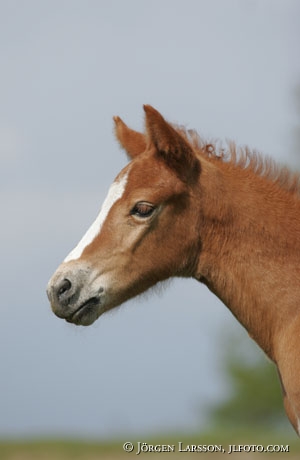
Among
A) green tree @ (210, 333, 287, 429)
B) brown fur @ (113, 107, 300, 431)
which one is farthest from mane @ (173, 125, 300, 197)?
green tree @ (210, 333, 287, 429)

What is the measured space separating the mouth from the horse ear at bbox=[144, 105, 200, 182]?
101 cm

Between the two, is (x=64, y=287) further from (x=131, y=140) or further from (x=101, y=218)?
(x=131, y=140)

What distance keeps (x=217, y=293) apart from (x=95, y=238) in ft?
3.02

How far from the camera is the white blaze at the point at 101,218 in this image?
18.4 feet

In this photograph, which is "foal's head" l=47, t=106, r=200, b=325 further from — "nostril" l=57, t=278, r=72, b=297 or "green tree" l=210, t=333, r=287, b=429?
"green tree" l=210, t=333, r=287, b=429

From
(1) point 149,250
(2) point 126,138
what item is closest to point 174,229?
(1) point 149,250

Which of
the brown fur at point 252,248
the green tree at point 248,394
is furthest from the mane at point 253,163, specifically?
the green tree at point 248,394

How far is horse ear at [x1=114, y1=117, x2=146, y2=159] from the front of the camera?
6.26 metres

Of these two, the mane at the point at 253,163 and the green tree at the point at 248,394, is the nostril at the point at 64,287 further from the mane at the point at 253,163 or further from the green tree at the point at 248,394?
the green tree at the point at 248,394

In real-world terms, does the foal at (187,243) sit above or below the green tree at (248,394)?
above

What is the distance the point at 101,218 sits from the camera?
5.66 meters

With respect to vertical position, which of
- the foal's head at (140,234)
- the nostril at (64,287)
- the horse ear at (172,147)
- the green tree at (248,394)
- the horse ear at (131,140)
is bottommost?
the green tree at (248,394)

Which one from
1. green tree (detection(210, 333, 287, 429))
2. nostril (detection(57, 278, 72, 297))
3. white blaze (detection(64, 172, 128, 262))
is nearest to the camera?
nostril (detection(57, 278, 72, 297))

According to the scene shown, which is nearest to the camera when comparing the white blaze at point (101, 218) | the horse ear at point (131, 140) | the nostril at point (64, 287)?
the nostril at point (64, 287)
